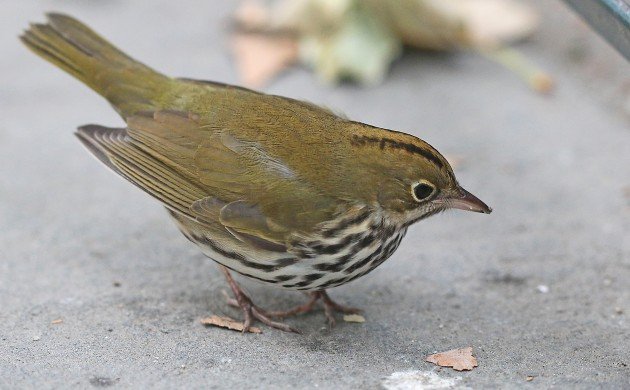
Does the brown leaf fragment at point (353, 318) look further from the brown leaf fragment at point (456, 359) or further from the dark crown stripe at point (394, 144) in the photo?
the dark crown stripe at point (394, 144)

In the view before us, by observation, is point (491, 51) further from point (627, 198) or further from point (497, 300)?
point (497, 300)

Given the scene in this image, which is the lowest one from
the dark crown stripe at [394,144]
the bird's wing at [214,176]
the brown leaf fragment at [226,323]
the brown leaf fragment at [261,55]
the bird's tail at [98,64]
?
the brown leaf fragment at [226,323]

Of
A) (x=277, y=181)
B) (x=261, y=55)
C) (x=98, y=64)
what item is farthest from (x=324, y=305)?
(x=261, y=55)

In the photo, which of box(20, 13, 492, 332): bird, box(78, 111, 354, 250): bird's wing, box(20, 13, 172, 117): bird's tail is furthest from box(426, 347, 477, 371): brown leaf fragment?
box(20, 13, 172, 117): bird's tail

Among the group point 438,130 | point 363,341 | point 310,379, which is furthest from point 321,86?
point 310,379

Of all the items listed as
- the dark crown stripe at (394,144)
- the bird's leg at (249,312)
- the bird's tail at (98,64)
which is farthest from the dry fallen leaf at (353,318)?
the bird's tail at (98,64)

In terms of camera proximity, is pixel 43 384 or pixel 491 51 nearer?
pixel 43 384

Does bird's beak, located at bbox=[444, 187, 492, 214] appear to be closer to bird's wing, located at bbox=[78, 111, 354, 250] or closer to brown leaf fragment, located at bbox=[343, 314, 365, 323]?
bird's wing, located at bbox=[78, 111, 354, 250]
